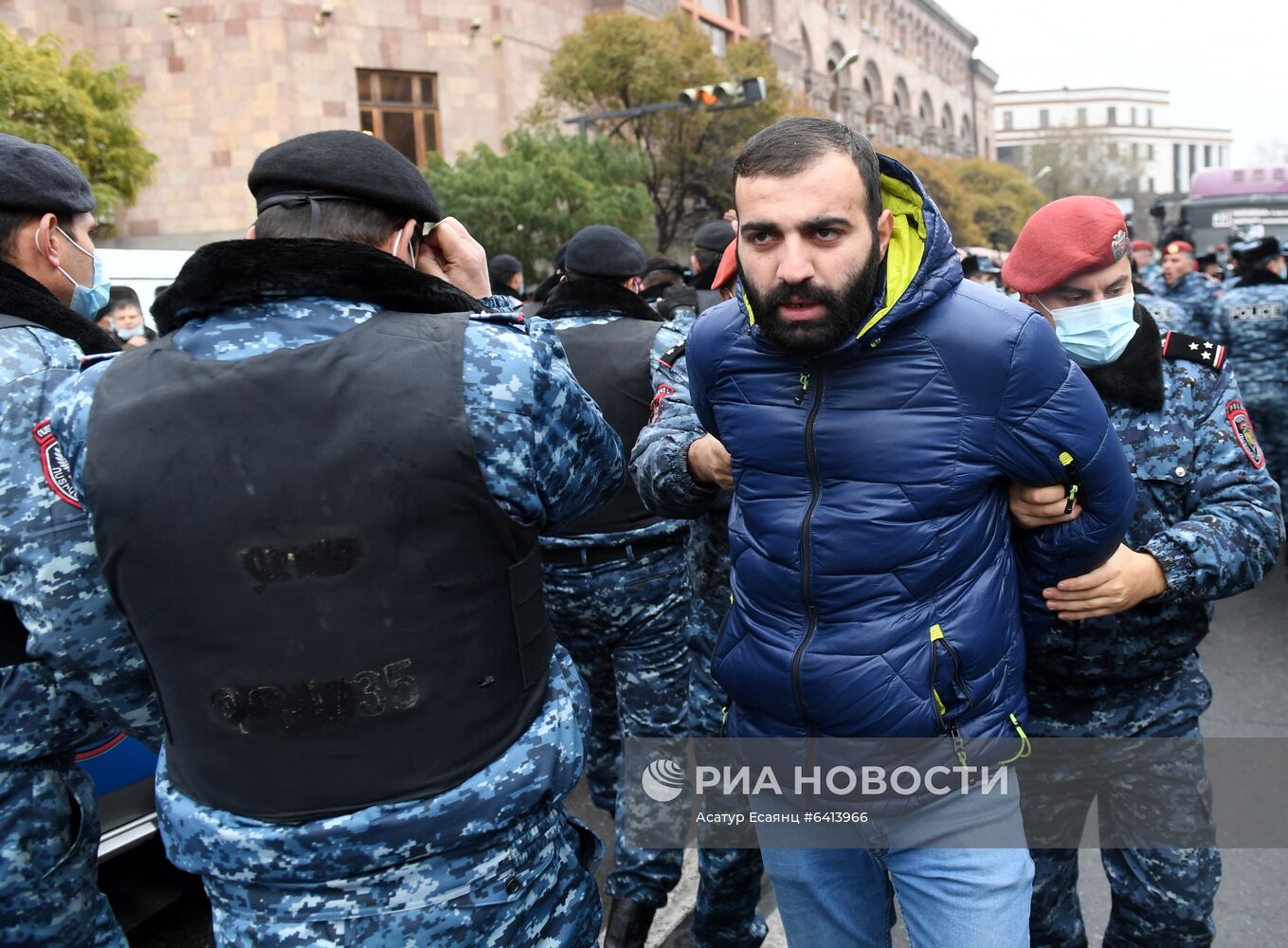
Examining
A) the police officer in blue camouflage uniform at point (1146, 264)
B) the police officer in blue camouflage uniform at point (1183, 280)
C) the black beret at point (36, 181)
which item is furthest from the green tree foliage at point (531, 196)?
the black beret at point (36, 181)

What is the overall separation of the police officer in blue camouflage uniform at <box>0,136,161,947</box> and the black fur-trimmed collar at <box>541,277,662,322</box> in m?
1.51

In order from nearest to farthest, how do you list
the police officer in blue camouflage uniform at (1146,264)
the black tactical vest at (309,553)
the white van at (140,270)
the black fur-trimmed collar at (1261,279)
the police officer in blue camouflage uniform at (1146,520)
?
1. the black tactical vest at (309,553)
2. the police officer in blue camouflage uniform at (1146,520)
3. the black fur-trimmed collar at (1261,279)
4. the white van at (140,270)
5. the police officer in blue camouflage uniform at (1146,264)

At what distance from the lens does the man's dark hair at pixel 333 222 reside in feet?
5.62

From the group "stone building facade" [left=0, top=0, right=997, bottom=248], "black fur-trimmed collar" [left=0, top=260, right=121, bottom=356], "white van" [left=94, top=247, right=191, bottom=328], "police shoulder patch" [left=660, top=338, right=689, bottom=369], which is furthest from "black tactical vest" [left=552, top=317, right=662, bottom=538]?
"stone building facade" [left=0, top=0, right=997, bottom=248]

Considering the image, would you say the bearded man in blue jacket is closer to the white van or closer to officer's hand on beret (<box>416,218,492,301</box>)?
officer's hand on beret (<box>416,218,492,301</box>)

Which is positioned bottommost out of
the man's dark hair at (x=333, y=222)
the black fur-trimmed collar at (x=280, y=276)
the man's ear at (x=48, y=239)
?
the black fur-trimmed collar at (x=280, y=276)

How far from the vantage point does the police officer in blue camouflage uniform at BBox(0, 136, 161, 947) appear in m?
1.89

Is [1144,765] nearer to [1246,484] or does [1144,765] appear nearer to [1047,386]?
[1246,484]

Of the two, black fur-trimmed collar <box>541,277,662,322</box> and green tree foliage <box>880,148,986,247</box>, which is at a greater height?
green tree foliage <box>880,148,986,247</box>

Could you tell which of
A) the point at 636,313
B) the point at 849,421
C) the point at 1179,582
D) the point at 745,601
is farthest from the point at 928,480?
the point at 636,313

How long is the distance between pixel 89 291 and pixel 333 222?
1.20 meters

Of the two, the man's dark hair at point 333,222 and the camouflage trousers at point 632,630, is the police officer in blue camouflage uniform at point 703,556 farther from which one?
the man's dark hair at point 333,222

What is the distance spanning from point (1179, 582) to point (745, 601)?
0.90 meters

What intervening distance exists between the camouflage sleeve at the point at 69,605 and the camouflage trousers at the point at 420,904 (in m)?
0.47
